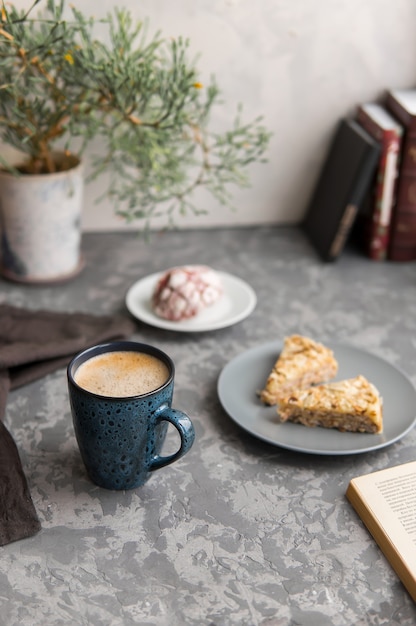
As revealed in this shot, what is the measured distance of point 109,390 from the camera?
79 cm

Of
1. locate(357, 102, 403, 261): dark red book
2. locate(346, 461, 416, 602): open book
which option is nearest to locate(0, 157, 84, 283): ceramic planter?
locate(357, 102, 403, 261): dark red book

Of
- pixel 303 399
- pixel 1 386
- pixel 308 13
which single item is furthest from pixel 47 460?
pixel 308 13

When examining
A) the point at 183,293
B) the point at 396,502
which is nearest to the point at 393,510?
the point at 396,502

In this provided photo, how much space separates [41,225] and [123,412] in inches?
21.5

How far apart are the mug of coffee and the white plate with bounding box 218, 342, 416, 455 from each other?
0.13 metres

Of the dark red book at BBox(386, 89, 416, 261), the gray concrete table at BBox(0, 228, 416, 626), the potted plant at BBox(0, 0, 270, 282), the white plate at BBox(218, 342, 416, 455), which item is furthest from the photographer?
the dark red book at BBox(386, 89, 416, 261)

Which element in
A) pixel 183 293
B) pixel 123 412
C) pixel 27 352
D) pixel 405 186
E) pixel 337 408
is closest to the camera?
pixel 123 412

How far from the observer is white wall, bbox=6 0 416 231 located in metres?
1.30

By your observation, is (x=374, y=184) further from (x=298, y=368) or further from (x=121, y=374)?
(x=121, y=374)

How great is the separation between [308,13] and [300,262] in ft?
1.45

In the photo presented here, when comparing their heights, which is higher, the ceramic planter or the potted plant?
the potted plant

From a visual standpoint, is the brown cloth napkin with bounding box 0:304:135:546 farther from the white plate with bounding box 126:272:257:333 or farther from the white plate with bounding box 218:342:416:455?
the white plate with bounding box 218:342:416:455

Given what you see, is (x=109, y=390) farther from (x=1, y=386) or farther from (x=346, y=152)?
(x=346, y=152)

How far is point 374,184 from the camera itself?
136cm
